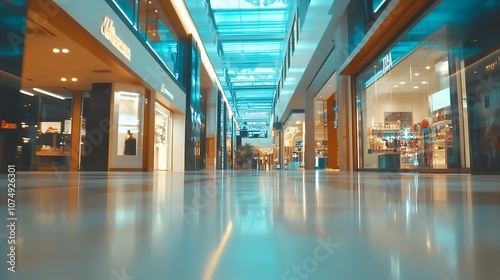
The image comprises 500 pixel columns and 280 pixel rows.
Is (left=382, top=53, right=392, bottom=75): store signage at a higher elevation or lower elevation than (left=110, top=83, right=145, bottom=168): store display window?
higher

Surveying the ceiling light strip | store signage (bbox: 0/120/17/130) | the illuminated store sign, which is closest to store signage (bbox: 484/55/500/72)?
the illuminated store sign

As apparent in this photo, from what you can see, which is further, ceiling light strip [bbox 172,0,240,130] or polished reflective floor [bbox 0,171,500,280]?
ceiling light strip [bbox 172,0,240,130]

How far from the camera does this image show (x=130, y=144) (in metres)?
12.0

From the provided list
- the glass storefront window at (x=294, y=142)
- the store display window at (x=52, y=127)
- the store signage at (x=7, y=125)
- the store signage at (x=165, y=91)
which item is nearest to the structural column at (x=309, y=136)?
the glass storefront window at (x=294, y=142)

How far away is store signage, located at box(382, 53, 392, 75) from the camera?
34.1 feet

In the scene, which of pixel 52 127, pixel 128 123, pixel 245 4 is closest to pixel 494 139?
pixel 128 123

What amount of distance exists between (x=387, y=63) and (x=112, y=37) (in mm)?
7849

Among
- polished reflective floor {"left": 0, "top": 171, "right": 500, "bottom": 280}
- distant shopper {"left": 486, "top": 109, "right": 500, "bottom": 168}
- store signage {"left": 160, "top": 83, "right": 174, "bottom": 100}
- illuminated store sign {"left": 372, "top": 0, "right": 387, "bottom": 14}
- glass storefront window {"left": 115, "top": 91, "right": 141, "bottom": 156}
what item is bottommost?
polished reflective floor {"left": 0, "top": 171, "right": 500, "bottom": 280}

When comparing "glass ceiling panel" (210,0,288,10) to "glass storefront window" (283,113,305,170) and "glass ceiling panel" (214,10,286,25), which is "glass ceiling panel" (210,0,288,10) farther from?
"glass storefront window" (283,113,305,170)

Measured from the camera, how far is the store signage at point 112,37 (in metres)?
8.02

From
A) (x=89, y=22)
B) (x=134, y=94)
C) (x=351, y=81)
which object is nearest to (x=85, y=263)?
(x=89, y=22)

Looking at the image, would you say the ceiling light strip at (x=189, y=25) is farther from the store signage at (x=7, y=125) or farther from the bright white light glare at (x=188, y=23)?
the store signage at (x=7, y=125)

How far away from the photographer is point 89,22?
721cm

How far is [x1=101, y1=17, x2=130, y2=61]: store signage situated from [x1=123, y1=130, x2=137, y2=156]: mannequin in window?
11.1ft
